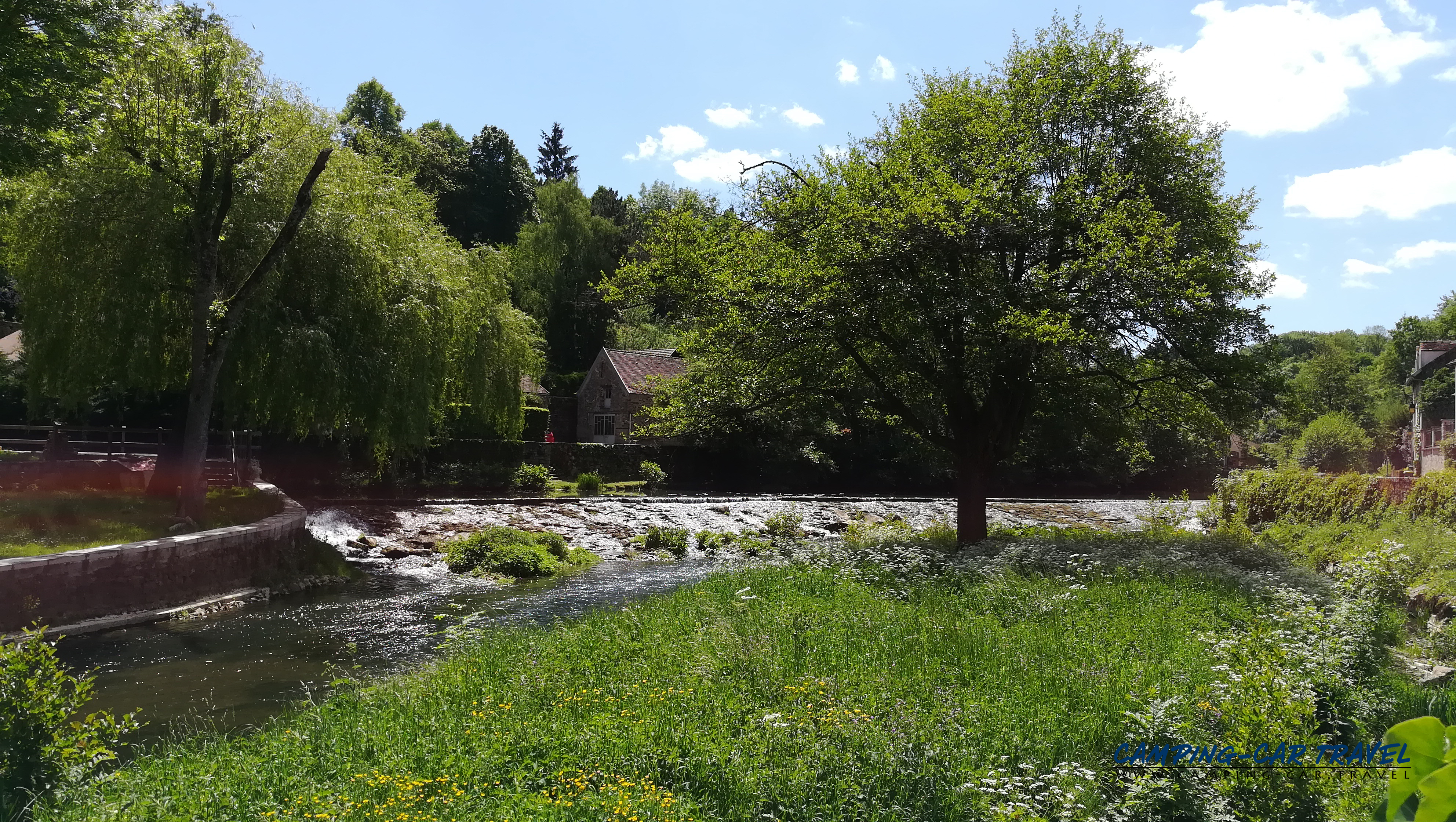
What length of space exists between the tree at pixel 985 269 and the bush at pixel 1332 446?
1529 inches

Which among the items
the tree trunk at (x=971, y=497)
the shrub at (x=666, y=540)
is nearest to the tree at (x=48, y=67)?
the shrub at (x=666, y=540)

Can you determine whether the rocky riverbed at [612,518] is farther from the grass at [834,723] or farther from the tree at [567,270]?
the tree at [567,270]

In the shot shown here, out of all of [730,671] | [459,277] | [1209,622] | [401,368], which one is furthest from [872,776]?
[459,277]

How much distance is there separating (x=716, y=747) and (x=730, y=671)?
6.72 feet

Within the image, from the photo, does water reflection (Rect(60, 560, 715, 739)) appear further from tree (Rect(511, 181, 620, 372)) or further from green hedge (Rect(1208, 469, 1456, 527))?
tree (Rect(511, 181, 620, 372))

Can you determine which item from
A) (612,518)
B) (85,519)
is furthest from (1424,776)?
(612,518)

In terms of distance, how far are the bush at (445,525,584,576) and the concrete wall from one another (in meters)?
3.66

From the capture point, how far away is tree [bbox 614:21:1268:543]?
1627 cm

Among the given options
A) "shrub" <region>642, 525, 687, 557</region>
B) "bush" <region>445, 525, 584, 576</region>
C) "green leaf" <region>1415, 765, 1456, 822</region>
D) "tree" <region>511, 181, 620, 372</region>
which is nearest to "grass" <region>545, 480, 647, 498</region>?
"shrub" <region>642, 525, 687, 557</region>

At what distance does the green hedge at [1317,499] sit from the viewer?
16.9m

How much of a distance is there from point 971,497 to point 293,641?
45.6ft

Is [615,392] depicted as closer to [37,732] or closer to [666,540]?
[666,540]

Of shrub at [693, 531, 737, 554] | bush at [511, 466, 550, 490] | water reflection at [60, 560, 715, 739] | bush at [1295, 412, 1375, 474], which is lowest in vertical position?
water reflection at [60, 560, 715, 739]

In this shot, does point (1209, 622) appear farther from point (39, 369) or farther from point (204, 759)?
point (39, 369)
